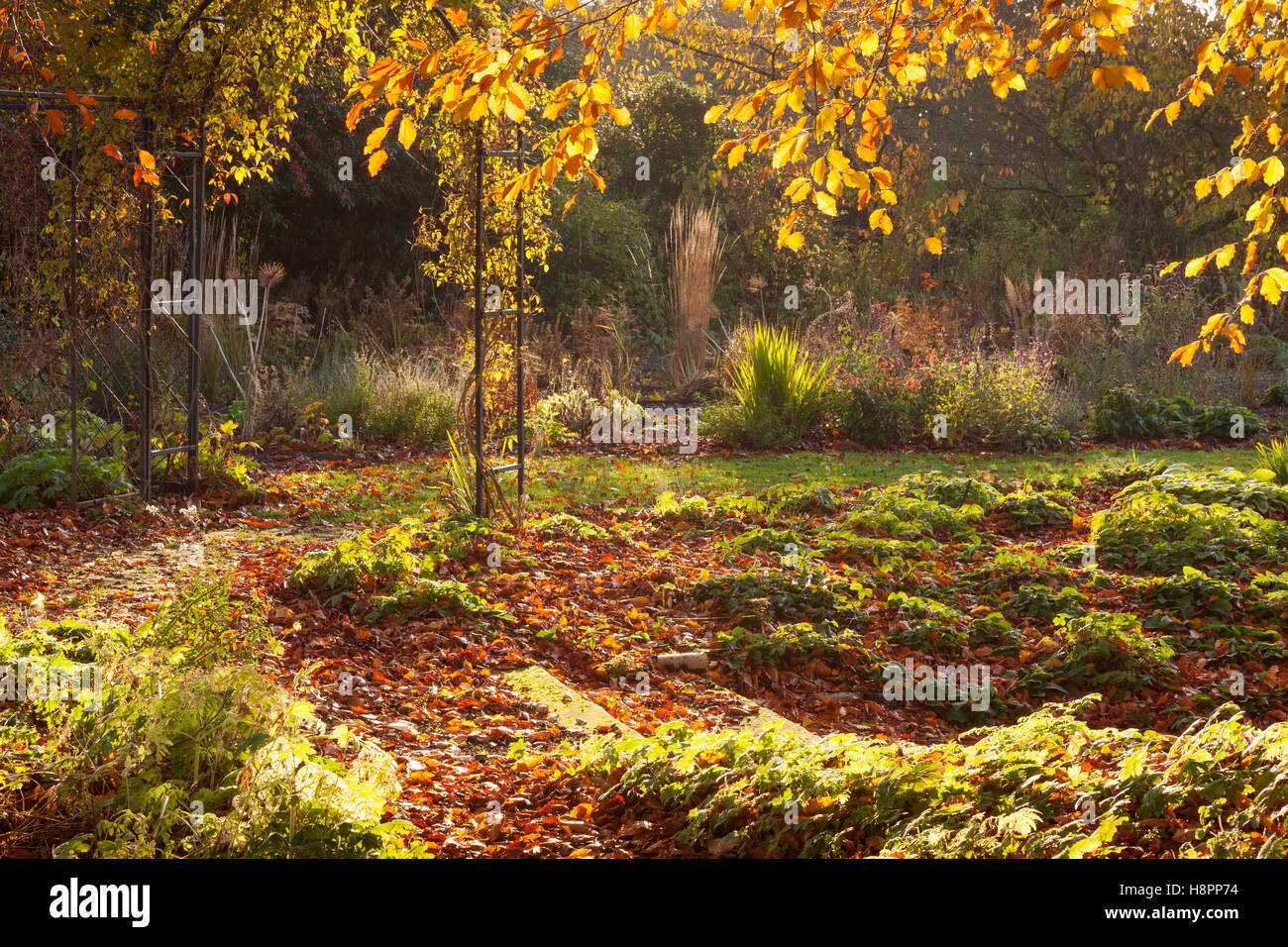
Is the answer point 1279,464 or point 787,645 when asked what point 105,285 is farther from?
point 1279,464

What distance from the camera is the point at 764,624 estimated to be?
4.71m

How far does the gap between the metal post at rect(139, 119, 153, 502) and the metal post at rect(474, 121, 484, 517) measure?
1.95 m

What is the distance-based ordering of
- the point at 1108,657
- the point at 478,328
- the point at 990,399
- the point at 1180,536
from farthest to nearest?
the point at 990,399, the point at 478,328, the point at 1180,536, the point at 1108,657

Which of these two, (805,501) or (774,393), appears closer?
(805,501)

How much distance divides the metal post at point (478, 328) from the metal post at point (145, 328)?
195 centimetres

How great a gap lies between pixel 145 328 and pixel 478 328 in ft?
6.76

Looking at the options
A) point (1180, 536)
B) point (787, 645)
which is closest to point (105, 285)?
point (787, 645)

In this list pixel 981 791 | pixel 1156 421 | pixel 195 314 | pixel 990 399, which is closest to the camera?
pixel 981 791

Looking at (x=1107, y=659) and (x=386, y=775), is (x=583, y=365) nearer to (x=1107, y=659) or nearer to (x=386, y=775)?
(x=1107, y=659)

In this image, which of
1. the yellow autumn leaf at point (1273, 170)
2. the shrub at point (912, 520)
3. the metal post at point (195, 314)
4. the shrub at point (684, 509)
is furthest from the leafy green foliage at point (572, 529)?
the yellow autumn leaf at point (1273, 170)

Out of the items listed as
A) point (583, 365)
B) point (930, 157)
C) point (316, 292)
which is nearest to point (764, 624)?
point (583, 365)

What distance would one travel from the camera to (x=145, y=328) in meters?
6.53
